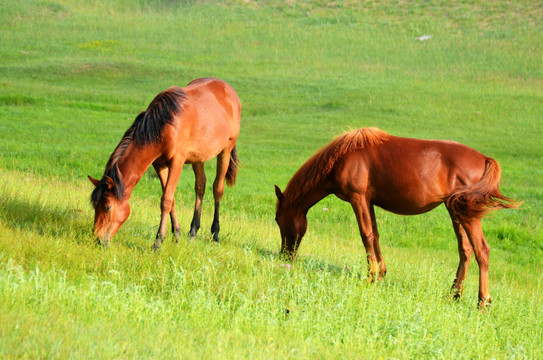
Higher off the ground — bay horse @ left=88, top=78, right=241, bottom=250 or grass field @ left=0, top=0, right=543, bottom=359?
bay horse @ left=88, top=78, right=241, bottom=250

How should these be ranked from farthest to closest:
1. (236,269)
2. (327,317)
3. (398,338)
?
(236,269), (327,317), (398,338)

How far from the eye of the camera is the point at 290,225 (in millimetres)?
7582

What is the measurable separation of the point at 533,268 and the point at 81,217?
7331 millimetres

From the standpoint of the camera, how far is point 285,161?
733 inches

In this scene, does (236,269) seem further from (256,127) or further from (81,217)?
(256,127)

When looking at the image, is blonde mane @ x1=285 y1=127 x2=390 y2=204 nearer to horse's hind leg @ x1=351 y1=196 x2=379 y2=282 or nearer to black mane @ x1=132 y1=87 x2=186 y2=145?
horse's hind leg @ x1=351 y1=196 x2=379 y2=282

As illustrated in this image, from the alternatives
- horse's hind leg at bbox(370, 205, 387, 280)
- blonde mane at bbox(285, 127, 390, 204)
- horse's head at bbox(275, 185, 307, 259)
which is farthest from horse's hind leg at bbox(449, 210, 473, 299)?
horse's head at bbox(275, 185, 307, 259)

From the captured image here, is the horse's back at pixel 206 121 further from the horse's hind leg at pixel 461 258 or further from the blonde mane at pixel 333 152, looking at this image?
the horse's hind leg at pixel 461 258

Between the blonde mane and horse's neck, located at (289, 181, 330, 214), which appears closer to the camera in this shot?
the blonde mane

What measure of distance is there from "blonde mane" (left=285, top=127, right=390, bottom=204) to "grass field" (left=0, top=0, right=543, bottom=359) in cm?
98

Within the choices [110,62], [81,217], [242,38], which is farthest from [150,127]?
[242,38]

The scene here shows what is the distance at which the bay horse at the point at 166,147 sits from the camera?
6582mm

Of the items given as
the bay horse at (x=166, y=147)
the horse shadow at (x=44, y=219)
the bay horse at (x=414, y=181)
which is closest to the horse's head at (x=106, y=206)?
the bay horse at (x=166, y=147)

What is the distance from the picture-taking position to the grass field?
4629 millimetres
